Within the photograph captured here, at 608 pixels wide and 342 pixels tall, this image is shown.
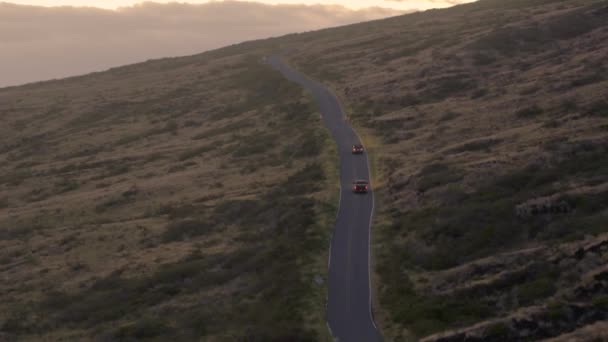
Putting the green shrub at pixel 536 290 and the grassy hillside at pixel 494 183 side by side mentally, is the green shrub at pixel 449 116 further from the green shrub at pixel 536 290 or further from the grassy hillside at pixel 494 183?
the green shrub at pixel 536 290

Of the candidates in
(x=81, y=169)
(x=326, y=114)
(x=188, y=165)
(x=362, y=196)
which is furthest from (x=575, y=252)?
(x=81, y=169)

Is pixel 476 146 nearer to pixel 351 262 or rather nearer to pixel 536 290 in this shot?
pixel 351 262

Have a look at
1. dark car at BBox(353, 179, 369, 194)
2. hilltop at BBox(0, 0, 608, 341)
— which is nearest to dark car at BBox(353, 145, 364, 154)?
hilltop at BBox(0, 0, 608, 341)

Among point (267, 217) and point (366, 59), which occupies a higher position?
point (366, 59)

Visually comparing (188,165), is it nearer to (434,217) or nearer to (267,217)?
(267,217)

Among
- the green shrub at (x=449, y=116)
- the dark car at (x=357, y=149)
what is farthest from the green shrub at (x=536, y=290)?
the green shrub at (x=449, y=116)

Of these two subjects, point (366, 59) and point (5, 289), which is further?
point (366, 59)

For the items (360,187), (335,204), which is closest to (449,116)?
(360,187)
